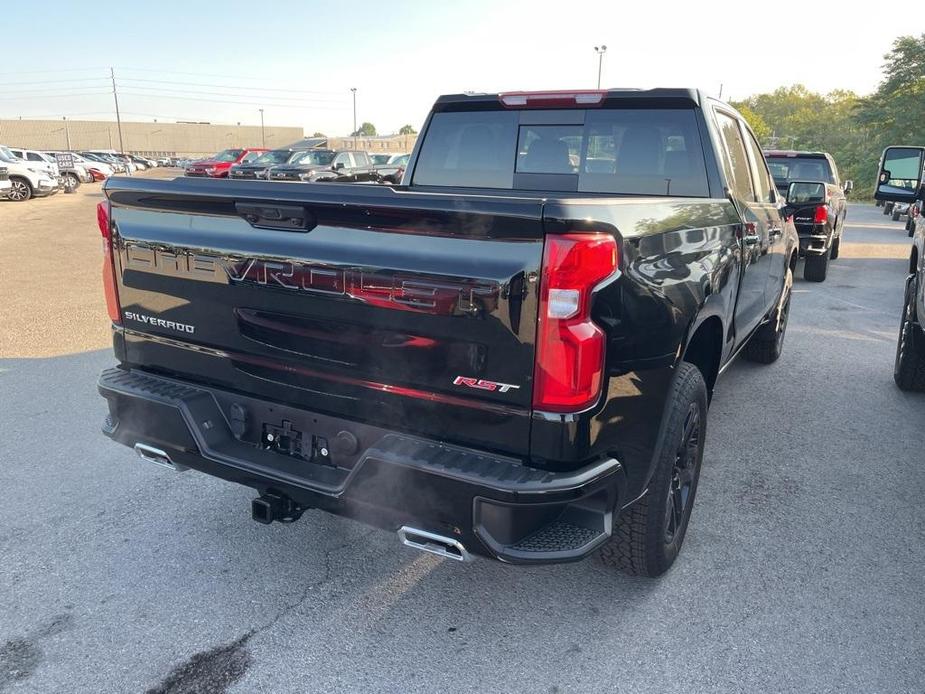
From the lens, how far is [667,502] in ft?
9.28

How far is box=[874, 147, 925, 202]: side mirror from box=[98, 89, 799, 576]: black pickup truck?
2574 millimetres

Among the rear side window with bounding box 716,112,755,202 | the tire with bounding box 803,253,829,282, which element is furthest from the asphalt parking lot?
the tire with bounding box 803,253,829,282

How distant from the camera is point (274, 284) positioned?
252cm

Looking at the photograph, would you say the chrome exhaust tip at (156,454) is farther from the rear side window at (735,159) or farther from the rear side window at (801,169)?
the rear side window at (801,169)

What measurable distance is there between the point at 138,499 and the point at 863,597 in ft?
11.4

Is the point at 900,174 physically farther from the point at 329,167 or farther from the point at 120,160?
the point at 120,160

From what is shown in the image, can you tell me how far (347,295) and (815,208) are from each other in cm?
1017

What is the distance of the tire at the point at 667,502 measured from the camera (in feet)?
8.97

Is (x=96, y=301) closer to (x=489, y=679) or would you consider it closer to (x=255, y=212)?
(x=255, y=212)

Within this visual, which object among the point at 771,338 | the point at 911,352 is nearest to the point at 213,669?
the point at 771,338

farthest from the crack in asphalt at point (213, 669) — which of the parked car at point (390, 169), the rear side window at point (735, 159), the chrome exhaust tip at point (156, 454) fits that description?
the parked car at point (390, 169)

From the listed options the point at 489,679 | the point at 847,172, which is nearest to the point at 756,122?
the point at 847,172

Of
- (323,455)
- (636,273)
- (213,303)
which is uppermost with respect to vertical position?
(636,273)

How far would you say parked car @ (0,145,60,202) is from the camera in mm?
22922
